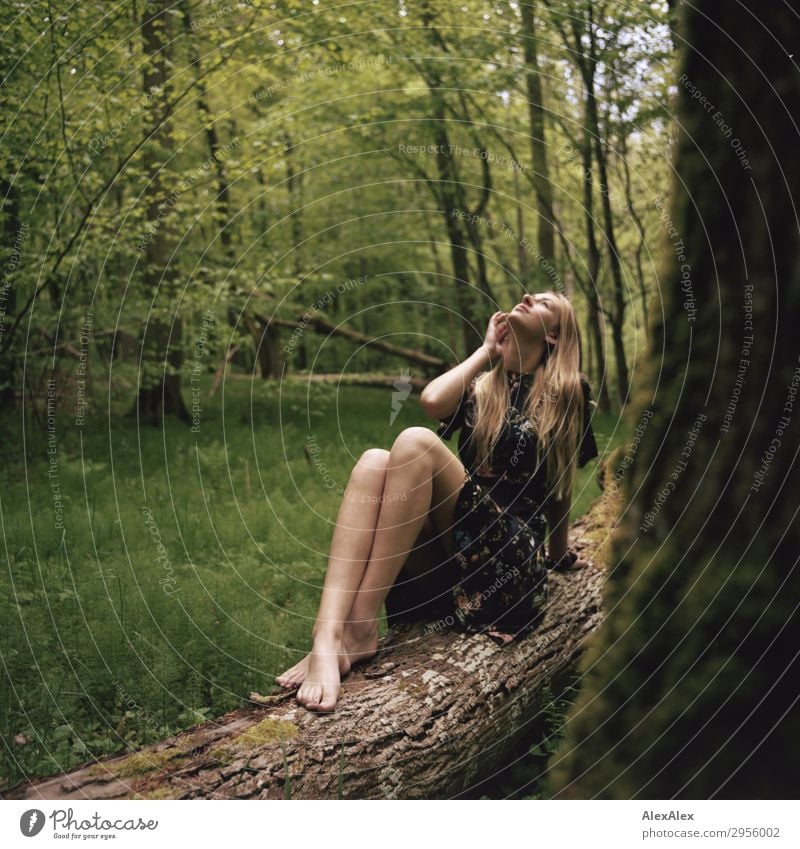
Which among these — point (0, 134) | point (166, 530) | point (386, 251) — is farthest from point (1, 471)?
point (386, 251)

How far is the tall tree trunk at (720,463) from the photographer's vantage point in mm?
1503

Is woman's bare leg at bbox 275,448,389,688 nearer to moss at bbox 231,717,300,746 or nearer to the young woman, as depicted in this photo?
the young woman

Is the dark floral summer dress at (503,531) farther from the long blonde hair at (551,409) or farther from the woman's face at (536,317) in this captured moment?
the woman's face at (536,317)

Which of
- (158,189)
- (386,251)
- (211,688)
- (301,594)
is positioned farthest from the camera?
(386,251)

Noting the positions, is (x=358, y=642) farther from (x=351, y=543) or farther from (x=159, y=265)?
(x=159, y=265)

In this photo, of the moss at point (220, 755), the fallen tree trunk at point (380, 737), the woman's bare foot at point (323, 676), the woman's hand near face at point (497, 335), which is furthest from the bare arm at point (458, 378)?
the moss at point (220, 755)

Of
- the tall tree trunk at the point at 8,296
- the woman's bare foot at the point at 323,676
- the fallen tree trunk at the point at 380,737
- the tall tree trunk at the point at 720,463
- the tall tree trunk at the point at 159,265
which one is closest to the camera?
the tall tree trunk at the point at 720,463

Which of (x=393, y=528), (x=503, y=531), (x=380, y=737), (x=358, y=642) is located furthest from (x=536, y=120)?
(x=380, y=737)

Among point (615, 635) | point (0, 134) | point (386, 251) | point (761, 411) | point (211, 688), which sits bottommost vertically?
point (211, 688)

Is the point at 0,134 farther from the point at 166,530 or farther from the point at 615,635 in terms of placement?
the point at 615,635

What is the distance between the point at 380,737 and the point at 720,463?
1.03 meters

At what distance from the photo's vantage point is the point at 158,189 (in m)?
6.29

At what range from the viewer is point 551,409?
2.59 meters

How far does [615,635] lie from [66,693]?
180 centimetres
